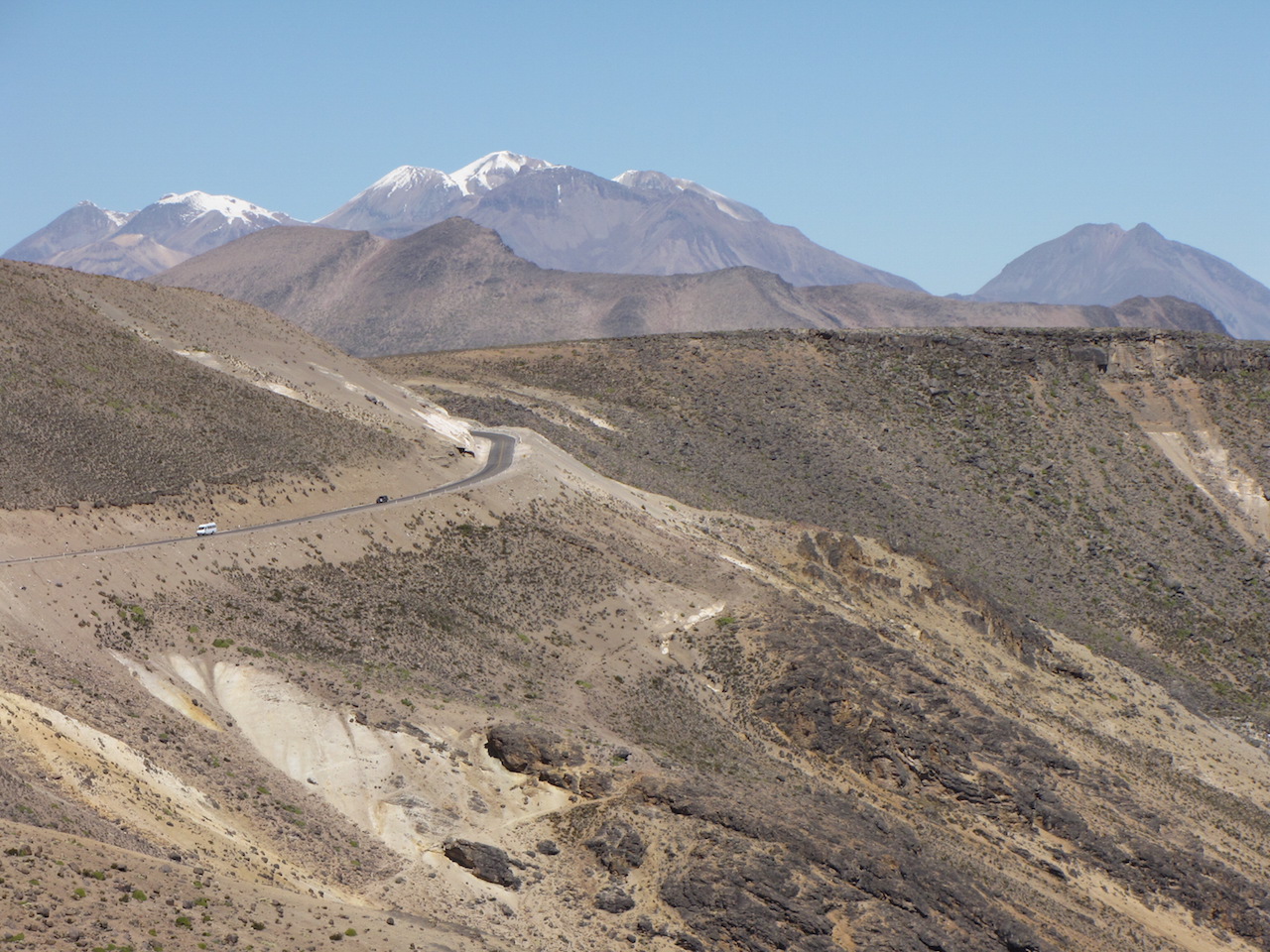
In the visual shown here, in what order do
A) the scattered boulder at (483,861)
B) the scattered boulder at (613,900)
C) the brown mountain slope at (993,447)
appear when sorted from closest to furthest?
the scattered boulder at (483,861), the scattered boulder at (613,900), the brown mountain slope at (993,447)

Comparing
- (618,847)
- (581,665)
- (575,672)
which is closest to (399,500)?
(581,665)

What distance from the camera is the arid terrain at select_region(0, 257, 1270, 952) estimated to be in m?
24.3

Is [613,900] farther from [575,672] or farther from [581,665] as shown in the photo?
[581,665]

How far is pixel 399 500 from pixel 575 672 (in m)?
12.2

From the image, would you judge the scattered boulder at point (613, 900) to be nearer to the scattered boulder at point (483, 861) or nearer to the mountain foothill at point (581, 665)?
the mountain foothill at point (581, 665)

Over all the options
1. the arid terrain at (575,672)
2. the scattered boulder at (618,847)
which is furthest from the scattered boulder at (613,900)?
the scattered boulder at (618,847)

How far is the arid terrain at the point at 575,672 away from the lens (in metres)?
24.3

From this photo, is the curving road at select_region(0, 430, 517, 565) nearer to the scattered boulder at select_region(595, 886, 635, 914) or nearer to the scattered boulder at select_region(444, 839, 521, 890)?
the scattered boulder at select_region(444, 839, 521, 890)

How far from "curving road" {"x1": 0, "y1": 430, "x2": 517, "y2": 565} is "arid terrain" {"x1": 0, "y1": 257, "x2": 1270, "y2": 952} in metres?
0.38

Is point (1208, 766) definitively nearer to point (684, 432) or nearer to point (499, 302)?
point (684, 432)

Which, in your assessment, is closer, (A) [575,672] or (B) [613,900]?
(B) [613,900]

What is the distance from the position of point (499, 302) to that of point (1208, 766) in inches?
6428

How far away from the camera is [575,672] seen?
37188 mm

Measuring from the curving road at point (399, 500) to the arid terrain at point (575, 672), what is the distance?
38 centimetres
